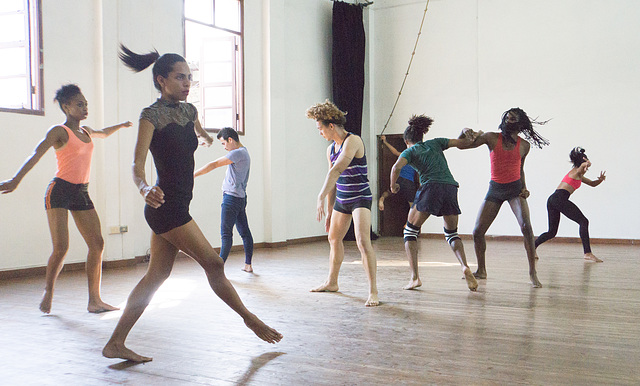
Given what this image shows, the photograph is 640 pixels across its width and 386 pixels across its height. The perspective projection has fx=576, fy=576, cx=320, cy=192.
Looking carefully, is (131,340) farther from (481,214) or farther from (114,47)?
(114,47)

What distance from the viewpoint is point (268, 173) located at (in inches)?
340

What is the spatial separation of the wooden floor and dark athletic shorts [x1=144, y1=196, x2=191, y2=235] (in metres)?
0.68

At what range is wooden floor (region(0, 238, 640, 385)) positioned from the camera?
8.65ft

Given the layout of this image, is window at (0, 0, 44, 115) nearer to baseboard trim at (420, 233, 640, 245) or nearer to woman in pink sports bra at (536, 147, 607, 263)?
woman in pink sports bra at (536, 147, 607, 263)

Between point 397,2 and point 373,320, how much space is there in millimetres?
8023

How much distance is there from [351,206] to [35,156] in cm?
220

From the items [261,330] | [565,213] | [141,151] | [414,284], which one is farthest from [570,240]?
[141,151]

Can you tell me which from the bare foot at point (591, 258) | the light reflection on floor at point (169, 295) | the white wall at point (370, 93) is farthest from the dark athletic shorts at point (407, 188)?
the light reflection on floor at point (169, 295)

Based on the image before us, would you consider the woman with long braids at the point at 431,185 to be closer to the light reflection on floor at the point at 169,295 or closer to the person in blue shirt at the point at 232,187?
the person in blue shirt at the point at 232,187

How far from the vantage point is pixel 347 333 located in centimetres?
341

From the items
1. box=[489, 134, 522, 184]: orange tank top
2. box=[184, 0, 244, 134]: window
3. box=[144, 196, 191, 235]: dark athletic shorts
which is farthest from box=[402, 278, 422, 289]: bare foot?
box=[184, 0, 244, 134]: window

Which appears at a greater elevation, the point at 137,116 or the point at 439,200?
the point at 137,116

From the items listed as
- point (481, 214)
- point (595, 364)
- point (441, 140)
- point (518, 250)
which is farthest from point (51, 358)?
point (518, 250)

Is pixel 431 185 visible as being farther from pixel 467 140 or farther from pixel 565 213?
pixel 565 213
